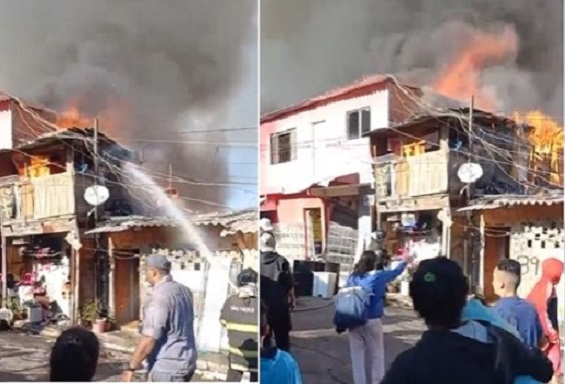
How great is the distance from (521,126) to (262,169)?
1.00 metres

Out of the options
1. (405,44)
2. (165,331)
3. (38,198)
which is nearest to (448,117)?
(405,44)

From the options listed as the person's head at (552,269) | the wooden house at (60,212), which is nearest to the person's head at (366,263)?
the person's head at (552,269)

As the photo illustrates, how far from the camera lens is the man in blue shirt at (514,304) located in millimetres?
3052

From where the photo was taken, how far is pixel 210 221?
3.13 m

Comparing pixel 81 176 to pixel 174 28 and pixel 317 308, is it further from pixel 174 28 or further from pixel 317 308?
pixel 317 308

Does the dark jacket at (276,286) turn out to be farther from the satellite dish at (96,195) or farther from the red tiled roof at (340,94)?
the satellite dish at (96,195)

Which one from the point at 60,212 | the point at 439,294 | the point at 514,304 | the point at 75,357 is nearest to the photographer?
the point at 439,294

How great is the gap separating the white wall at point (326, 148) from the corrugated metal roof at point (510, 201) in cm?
42

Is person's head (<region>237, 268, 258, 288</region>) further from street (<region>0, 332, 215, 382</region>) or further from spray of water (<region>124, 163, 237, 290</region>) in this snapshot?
street (<region>0, 332, 215, 382</region>)

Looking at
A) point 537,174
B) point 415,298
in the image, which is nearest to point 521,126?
point 537,174

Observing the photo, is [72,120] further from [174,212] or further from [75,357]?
[75,357]

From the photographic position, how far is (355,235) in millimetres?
3141

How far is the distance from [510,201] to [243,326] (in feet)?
3.67

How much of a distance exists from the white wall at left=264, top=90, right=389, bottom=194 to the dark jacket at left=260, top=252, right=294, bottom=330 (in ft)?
0.88
